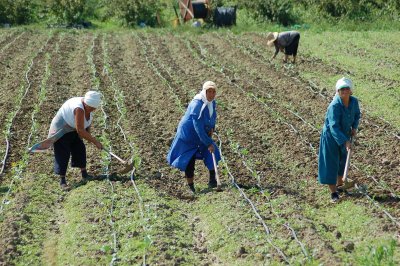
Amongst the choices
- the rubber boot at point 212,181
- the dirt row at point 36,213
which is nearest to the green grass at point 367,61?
the rubber boot at point 212,181

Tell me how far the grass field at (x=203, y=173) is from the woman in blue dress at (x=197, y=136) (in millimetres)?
370

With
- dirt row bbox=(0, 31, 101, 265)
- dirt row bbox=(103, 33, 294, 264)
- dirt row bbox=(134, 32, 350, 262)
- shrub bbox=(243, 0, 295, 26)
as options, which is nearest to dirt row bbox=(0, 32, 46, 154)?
dirt row bbox=(0, 31, 101, 265)

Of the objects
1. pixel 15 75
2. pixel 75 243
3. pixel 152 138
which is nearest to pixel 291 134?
pixel 152 138

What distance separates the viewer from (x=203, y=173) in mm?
8391

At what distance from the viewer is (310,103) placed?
11.5 metres

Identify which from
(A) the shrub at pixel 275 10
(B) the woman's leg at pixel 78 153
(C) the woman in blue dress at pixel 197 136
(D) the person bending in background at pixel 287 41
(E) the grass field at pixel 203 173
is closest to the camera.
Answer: (E) the grass field at pixel 203 173

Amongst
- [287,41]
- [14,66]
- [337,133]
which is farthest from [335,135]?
[14,66]

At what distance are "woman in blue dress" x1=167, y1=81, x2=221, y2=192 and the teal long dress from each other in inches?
50.2

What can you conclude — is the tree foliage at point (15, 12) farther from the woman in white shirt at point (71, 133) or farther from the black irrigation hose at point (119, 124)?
the woman in white shirt at point (71, 133)

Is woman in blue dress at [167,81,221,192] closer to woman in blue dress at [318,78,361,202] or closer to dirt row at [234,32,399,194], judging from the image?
woman in blue dress at [318,78,361,202]

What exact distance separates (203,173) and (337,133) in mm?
2205

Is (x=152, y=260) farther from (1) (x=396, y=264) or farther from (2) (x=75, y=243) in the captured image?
(1) (x=396, y=264)

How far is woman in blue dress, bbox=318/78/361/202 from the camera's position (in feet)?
22.2

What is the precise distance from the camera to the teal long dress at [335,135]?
6789 mm
